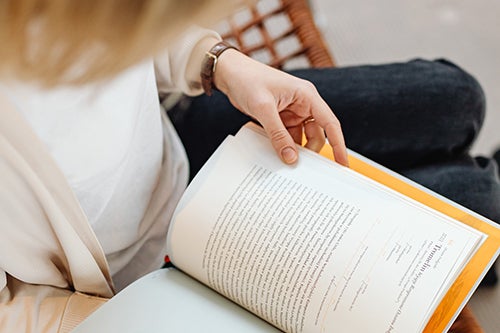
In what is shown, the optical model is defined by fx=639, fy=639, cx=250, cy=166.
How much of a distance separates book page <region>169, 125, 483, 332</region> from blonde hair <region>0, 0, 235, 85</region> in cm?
23

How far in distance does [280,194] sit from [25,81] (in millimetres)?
266

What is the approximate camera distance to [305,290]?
533 mm

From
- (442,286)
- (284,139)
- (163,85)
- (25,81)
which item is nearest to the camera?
(25,81)

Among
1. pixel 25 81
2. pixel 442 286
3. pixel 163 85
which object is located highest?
pixel 25 81

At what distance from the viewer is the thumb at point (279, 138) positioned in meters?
0.60

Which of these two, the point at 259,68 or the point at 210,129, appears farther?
the point at 210,129

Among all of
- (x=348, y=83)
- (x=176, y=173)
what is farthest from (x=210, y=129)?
(x=348, y=83)

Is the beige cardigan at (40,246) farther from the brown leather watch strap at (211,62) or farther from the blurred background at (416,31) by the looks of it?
the blurred background at (416,31)

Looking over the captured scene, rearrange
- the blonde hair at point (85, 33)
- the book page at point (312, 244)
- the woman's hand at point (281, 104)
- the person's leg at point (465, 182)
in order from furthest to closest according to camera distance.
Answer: the person's leg at point (465, 182) < the woman's hand at point (281, 104) < the book page at point (312, 244) < the blonde hair at point (85, 33)

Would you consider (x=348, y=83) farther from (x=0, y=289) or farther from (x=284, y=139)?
(x=0, y=289)

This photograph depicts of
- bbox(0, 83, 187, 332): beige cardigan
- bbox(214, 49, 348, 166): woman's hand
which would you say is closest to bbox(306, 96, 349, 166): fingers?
bbox(214, 49, 348, 166): woman's hand

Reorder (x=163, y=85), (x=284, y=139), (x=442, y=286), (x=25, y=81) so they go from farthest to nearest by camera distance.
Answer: (x=163, y=85) < (x=284, y=139) < (x=442, y=286) < (x=25, y=81)

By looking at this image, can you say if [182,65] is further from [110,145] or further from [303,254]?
[303,254]

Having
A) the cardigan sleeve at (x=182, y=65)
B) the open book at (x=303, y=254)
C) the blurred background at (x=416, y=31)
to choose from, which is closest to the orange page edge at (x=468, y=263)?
the open book at (x=303, y=254)
